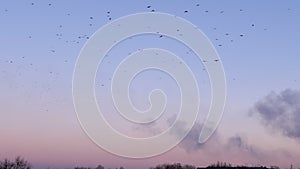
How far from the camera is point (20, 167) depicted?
19800 centimetres
